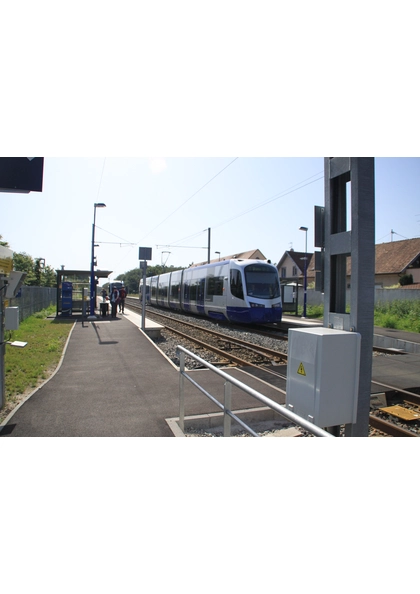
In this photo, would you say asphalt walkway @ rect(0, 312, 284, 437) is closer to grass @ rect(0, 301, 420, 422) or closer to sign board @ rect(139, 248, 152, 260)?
grass @ rect(0, 301, 420, 422)

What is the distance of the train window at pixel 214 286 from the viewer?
56.6ft

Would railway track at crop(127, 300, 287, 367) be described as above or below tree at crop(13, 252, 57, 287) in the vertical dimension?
below

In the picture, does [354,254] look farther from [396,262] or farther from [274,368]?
[396,262]

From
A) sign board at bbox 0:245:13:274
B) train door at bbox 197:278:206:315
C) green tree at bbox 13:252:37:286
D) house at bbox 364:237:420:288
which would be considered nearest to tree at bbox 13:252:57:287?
green tree at bbox 13:252:37:286

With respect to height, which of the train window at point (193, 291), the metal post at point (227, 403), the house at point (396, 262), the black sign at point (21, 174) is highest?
the house at point (396, 262)

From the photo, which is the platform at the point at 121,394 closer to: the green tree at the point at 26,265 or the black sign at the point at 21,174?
the black sign at the point at 21,174

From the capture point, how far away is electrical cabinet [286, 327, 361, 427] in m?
3.48

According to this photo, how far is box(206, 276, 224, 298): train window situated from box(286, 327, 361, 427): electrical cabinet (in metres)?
13.4

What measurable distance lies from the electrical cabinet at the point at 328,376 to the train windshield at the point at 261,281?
39.0 ft

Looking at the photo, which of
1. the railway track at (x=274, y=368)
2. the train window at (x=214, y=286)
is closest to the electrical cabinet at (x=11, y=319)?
the railway track at (x=274, y=368)

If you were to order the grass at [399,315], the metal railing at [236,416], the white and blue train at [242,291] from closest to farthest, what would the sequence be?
the metal railing at [236,416]
the white and blue train at [242,291]
the grass at [399,315]

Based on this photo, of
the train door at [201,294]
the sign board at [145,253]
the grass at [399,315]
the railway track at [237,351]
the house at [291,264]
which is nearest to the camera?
the railway track at [237,351]

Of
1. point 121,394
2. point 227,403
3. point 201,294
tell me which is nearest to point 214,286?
point 201,294

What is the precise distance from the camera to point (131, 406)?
17.9 feet
